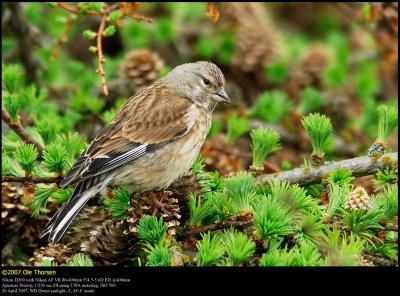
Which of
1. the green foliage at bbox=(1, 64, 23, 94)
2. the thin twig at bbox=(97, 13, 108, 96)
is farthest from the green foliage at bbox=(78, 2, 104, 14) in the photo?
the green foliage at bbox=(1, 64, 23, 94)

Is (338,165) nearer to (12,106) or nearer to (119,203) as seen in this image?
(119,203)

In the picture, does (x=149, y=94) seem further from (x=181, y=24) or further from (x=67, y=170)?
(x=181, y=24)

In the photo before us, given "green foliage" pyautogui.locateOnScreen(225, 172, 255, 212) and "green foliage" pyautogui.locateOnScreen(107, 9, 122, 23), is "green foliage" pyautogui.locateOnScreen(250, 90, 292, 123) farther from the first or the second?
"green foliage" pyautogui.locateOnScreen(225, 172, 255, 212)

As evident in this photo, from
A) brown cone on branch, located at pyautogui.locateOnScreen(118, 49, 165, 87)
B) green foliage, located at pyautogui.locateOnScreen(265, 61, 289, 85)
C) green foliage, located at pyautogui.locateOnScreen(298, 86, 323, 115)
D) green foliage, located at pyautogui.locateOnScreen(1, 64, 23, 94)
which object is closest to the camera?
green foliage, located at pyautogui.locateOnScreen(1, 64, 23, 94)

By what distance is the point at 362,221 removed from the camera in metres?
2.40

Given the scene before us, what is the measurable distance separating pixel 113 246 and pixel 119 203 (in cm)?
26

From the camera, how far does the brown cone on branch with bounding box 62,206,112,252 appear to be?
2742mm

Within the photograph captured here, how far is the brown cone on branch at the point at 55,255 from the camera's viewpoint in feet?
8.47

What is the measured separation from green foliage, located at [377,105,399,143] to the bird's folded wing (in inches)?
39.8

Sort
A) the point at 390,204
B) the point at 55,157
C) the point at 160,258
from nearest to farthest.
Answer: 1. the point at 160,258
2. the point at 390,204
3. the point at 55,157

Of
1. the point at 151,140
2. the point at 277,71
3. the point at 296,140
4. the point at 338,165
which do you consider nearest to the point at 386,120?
the point at 338,165

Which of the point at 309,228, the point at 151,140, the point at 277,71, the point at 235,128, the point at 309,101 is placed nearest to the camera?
the point at 309,228
